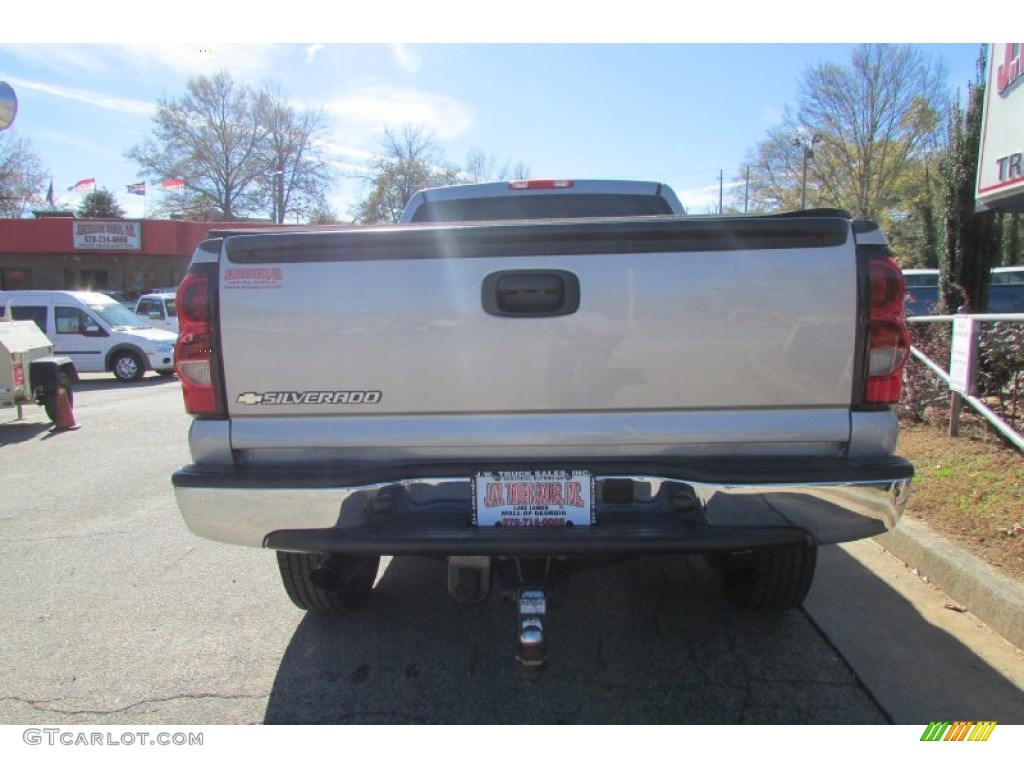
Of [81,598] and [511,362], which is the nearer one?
[511,362]

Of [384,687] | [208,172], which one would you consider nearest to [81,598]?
[384,687]

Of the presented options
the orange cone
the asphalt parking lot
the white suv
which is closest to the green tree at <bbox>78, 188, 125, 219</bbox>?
the white suv

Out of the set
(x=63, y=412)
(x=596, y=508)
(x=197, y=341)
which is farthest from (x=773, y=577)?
(x=63, y=412)

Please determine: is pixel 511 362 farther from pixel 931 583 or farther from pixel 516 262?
pixel 931 583

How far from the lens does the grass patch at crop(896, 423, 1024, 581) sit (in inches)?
152

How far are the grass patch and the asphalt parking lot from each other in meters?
0.41

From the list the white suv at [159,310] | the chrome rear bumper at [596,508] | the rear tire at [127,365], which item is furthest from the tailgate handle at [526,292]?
the white suv at [159,310]

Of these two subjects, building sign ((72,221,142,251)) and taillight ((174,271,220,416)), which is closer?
taillight ((174,271,220,416))

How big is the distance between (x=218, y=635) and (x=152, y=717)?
2.26 feet

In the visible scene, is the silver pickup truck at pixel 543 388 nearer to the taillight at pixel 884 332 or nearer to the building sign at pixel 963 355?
the taillight at pixel 884 332

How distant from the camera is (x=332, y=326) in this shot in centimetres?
252

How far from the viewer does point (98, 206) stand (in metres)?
59.2

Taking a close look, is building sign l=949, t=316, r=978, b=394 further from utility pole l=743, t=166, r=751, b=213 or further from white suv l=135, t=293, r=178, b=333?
utility pole l=743, t=166, r=751, b=213

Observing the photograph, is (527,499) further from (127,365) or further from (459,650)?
(127,365)
